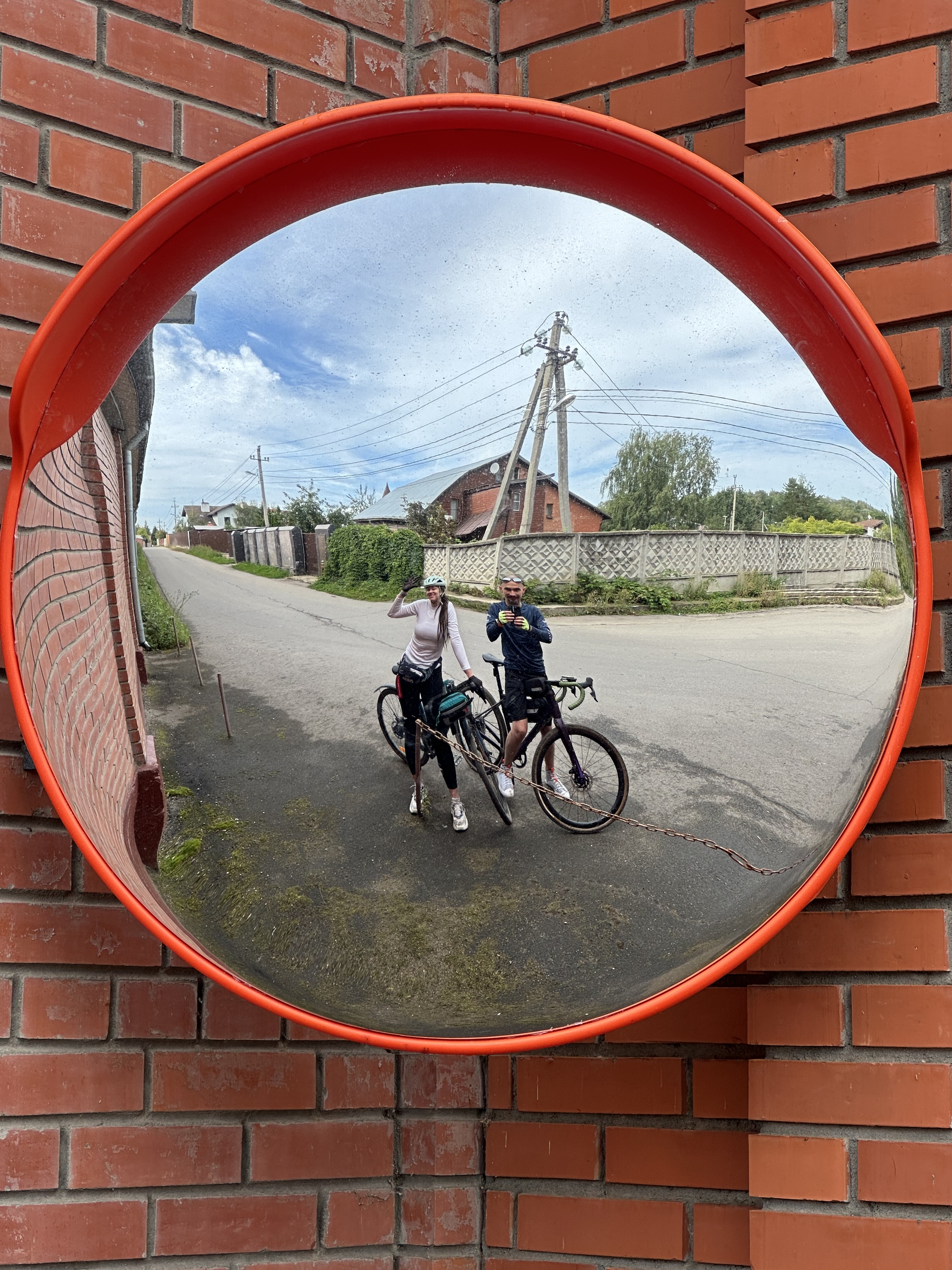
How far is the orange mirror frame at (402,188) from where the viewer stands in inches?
35.8

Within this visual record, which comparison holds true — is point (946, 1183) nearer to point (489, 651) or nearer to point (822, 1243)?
point (822, 1243)

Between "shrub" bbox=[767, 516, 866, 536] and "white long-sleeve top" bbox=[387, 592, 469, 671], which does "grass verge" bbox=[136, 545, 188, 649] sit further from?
"shrub" bbox=[767, 516, 866, 536]

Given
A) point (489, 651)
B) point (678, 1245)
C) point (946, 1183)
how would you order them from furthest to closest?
point (678, 1245) → point (946, 1183) → point (489, 651)

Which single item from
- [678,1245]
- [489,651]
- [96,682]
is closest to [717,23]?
[489,651]

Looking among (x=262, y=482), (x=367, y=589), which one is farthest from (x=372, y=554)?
(x=262, y=482)

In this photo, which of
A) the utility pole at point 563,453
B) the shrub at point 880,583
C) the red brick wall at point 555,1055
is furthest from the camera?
the red brick wall at point 555,1055

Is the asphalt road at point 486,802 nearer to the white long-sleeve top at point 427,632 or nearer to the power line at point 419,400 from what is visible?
the white long-sleeve top at point 427,632

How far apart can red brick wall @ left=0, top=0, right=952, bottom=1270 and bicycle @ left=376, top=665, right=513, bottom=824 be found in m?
0.64

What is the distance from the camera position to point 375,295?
951mm

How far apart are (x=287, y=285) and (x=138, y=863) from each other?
27.6 inches

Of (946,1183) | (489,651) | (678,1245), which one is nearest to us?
(489,651)

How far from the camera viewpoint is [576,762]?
930mm

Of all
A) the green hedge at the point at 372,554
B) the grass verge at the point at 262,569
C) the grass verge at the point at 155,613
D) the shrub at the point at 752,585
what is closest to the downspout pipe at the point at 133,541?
the grass verge at the point at 155,613

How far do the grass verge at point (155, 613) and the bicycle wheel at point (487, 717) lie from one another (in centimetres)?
33
